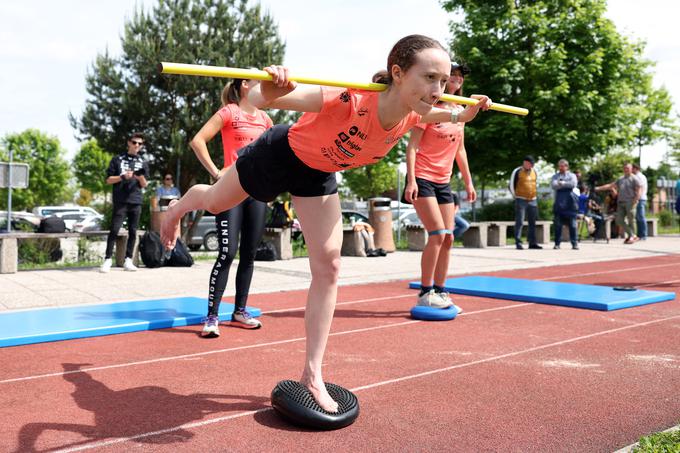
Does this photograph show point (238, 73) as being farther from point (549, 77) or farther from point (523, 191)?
point (549, 77)

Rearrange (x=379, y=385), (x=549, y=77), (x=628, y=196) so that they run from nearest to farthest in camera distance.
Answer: (x=379, y=385) → (x=628, y=196) → (x=549, y=77)

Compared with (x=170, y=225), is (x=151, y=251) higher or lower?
lower

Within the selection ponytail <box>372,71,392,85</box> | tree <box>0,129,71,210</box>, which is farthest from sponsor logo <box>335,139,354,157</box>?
tree <box>0,129,71,210</box>

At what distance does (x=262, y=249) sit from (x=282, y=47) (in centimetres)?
1811

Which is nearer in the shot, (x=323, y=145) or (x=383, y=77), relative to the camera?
(x=323, y=145)

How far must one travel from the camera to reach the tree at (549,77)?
906 inches

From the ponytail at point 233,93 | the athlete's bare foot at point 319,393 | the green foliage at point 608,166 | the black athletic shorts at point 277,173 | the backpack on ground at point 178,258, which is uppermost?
the green foliage at point 608,166

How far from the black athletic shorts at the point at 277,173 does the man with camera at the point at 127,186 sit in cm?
648

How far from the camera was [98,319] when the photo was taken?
5055mm

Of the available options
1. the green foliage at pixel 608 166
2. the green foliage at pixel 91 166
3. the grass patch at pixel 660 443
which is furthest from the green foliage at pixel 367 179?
the grass patch at pixel 660 443

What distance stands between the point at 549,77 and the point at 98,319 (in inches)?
844

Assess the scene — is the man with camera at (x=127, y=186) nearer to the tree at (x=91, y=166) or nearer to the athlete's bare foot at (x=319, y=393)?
the athlete's bare foot at (x=319, y=393)

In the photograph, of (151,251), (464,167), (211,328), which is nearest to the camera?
(211,328)

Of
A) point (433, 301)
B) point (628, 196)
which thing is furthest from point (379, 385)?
point (628, 196)
